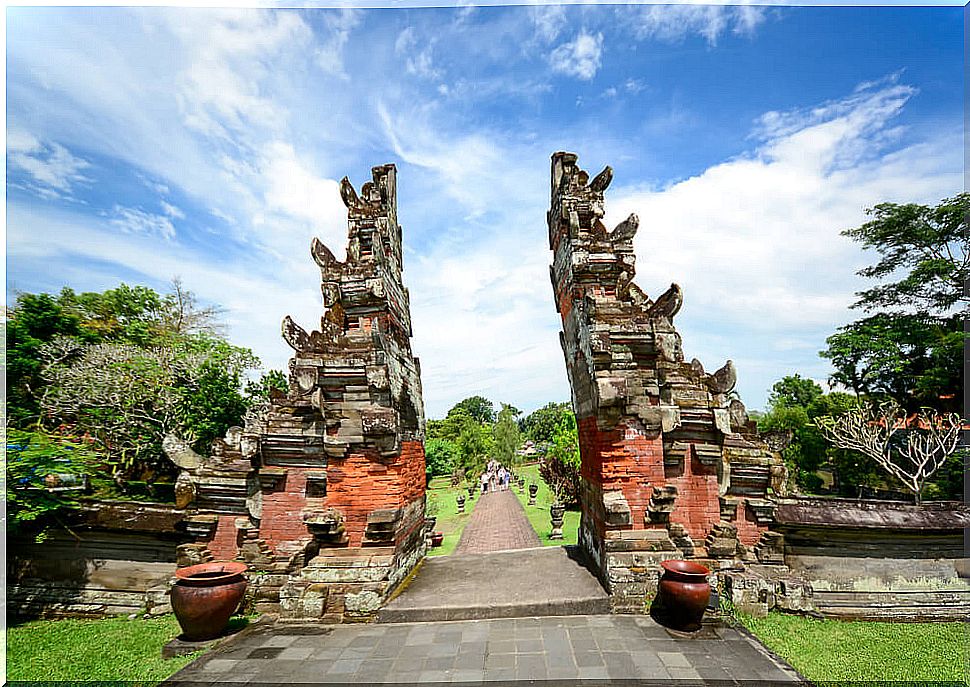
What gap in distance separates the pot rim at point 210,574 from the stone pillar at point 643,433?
474 centimetres

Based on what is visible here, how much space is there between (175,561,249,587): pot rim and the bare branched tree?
→ 1943 centimetres

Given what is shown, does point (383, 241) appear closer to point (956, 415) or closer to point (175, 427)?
point (175, 427)

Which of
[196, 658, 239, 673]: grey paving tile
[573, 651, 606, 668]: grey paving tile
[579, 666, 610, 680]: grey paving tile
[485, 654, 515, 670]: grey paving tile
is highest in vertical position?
[579, 666, 610, 680]: grey paving tile

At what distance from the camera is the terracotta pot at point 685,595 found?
4.91 metres

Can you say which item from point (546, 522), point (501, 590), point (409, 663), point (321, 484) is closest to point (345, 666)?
point (409, 663)

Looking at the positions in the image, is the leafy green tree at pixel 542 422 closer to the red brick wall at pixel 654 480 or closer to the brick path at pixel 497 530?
the brick path at pixel 497 530

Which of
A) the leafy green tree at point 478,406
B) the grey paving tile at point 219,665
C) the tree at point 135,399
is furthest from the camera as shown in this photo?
the leafy green tree at point 478,406

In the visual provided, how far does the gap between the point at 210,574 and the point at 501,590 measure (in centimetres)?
372

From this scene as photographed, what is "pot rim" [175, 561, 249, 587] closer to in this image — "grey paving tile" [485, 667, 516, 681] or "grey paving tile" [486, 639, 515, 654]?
"grey paving tile" [486, 639, 515, 654]

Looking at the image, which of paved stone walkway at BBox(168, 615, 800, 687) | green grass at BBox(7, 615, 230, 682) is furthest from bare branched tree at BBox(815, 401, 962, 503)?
green grass at BBox(7, 615, 230, 682)

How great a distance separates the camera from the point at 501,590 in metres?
6.06

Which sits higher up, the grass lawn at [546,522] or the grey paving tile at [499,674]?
the grey paving tile at [499,674]

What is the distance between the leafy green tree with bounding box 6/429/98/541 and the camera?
6121 mm

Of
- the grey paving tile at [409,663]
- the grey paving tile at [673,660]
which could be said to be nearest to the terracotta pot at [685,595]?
the grey paving tile at [673,660]
